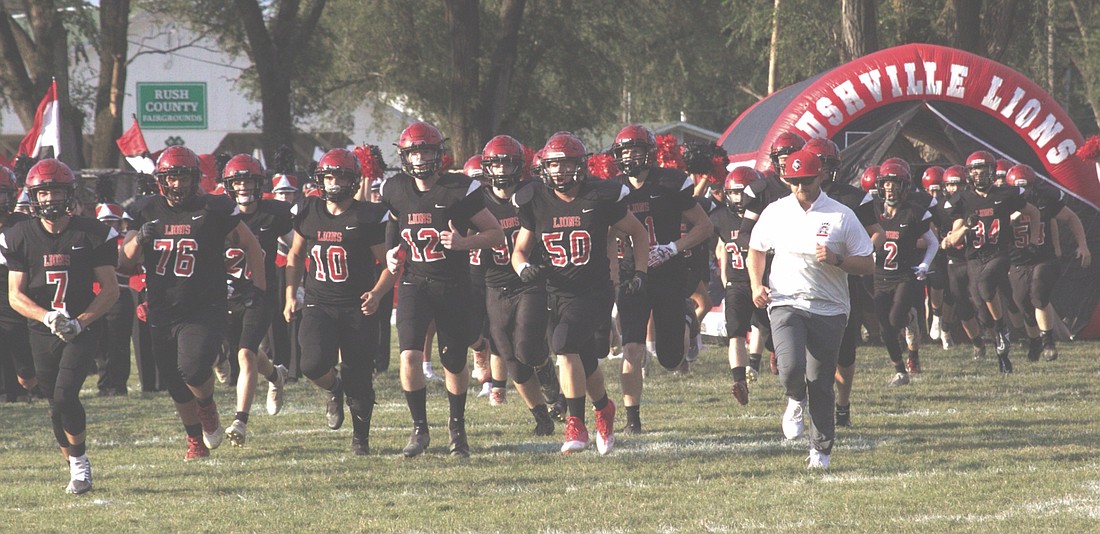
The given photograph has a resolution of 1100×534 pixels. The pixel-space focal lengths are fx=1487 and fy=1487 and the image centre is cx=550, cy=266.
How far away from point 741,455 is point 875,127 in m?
9.11

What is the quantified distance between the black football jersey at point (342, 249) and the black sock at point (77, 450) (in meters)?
1.64

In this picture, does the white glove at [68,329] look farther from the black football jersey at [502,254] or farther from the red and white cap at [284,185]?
the red and white cap at [284,185]

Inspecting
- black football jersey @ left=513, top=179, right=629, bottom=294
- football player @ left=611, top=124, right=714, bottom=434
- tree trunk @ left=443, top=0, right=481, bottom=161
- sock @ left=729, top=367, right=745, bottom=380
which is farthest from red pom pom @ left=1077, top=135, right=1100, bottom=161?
tree trunk @ left=443, top=0, right=481, bottom=161

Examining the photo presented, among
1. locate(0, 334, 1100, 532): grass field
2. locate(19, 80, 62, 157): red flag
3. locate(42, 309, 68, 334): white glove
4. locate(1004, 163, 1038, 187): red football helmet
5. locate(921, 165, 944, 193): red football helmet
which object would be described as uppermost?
locate(19, 80, 62, 157): red flag

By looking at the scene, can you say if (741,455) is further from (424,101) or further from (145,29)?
(145,29)

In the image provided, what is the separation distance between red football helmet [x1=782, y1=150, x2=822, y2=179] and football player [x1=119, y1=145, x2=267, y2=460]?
3106 mm

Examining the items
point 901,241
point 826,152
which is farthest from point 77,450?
point 901,241

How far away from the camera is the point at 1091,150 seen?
15.3 meters

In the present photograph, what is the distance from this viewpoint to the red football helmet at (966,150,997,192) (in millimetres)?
13234

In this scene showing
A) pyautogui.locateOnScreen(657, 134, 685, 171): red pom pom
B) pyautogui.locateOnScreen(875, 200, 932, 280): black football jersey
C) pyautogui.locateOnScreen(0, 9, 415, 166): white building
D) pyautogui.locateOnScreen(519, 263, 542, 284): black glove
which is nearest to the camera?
pyautogui.locateOnScreen(519, 263, 542, 284): black glove

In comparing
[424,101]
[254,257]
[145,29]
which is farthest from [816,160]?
[145,29]

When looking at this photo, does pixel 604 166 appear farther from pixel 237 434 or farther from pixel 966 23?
pixel 966 23

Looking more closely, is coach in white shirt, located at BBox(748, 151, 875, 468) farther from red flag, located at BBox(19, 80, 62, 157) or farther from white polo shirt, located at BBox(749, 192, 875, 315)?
red flag, located at BBox(19, 80, 62, 157)

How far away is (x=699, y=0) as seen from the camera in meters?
32.1
